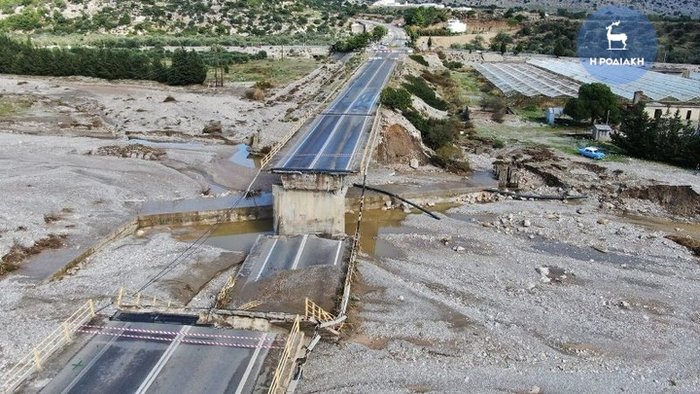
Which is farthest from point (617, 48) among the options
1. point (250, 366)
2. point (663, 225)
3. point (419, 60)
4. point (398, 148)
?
point (250, 366)

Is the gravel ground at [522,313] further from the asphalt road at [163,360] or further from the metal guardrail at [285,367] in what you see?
the asphalt road at [163,360]

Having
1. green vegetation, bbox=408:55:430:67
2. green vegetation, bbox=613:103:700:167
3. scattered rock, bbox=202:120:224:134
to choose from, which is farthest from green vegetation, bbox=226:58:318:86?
green vegetation, bbox=613:103:700:167

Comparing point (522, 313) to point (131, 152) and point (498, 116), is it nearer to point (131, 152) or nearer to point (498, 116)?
point (131, 152)

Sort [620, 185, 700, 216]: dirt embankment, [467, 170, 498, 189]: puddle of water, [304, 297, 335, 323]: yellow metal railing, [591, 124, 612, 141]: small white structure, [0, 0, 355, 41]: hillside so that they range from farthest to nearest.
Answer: [0, 0, 355, 41]: hillside
[591, 124, 612, 141]: small white structure
[467, 170, 498, 189]: puddle of water
[620, 185, 700, 216]: dirt embankment
[304, 297, 335, 323]: yellow metal railing

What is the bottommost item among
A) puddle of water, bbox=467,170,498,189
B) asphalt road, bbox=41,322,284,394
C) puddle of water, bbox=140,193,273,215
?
asphalt road, bbox=41,322,284,394

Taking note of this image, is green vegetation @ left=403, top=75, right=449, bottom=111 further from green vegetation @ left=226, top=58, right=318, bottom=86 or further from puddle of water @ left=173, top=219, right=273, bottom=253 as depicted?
puddle of water @ left=173, top=219, right=273, bottom=253

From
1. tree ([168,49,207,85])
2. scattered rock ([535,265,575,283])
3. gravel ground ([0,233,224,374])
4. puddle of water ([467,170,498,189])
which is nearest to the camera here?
gravel ground ([0,233,224,374])
